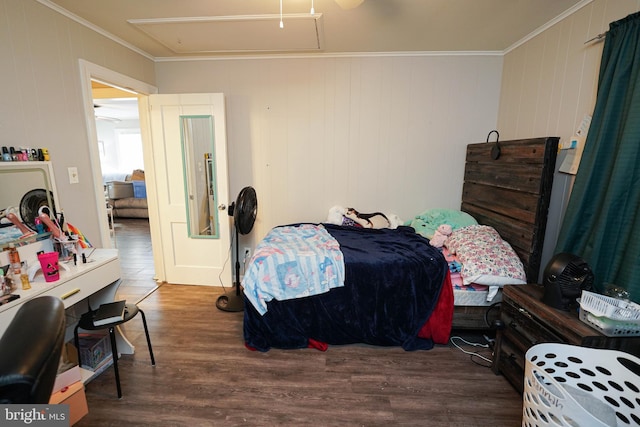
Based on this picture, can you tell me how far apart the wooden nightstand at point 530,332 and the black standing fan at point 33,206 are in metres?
3.03

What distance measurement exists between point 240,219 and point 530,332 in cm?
224

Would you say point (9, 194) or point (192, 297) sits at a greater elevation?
point (9, 194)

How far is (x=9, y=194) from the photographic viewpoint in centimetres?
165

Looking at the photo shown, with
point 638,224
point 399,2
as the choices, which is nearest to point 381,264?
point 638,224

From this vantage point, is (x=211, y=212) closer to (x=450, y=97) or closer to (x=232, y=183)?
(x=232, y=183)

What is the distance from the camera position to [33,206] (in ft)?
5.83

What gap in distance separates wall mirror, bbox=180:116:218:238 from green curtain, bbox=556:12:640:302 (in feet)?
9.97

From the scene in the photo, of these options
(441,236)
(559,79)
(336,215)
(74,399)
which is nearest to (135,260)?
(74,399)

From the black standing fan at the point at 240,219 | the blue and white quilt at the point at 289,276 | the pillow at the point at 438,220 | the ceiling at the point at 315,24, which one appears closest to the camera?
the ceiling at the point at 315,24

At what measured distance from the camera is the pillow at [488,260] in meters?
2.06

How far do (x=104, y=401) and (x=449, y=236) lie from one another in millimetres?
2796

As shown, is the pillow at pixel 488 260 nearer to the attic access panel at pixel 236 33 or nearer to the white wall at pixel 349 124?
the white wall at pixel 349 124

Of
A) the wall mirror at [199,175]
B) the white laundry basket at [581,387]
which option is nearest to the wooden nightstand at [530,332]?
the white laundry basket at [581,387]

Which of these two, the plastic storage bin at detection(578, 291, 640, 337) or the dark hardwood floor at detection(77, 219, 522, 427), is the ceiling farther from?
the dark hardwood floor at detection(77, 219, 522, 427)
